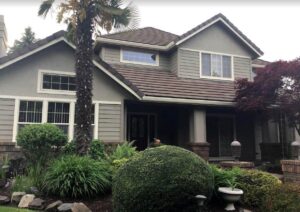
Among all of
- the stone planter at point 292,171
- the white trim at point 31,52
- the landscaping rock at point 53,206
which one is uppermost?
the white trim at point 31,52

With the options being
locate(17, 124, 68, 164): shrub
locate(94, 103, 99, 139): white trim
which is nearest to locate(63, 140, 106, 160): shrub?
locate(17, 124, 68, 164): shrub

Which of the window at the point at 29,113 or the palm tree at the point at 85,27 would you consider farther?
the window at the point at 29,113

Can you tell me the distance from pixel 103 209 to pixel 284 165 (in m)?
4.96

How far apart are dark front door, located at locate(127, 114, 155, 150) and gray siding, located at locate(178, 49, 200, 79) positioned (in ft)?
8.83

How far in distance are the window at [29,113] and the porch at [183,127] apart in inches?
171

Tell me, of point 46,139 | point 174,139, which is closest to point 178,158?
point 46,139

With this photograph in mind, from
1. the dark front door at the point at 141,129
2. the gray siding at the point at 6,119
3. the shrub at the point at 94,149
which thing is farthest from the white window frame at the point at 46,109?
the dark front door at the point at 141,129

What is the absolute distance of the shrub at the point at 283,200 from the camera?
6.36 metres

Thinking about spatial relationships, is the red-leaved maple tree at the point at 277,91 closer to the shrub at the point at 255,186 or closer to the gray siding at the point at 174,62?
the gray siding at the point at 174,62

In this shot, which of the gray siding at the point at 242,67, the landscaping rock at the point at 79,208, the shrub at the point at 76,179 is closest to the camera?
the landscaping rock at the point at 79,208

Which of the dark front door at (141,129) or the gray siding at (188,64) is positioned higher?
the gray siding at (188,64)

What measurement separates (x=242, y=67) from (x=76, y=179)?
40.6 feet

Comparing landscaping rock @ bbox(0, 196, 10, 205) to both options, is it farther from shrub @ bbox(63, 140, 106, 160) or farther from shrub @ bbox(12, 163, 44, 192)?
shrub @ bbox(63, 140, 106, 160)

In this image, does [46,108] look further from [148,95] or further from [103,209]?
[103,209]
